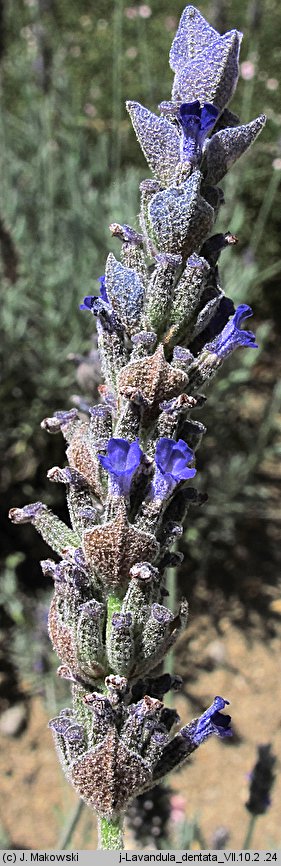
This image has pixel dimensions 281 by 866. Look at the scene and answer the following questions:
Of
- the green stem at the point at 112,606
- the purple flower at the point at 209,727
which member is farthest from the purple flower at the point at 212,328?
the purple flower at the point at 209,727

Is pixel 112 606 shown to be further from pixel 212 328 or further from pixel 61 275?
pixel 61 275

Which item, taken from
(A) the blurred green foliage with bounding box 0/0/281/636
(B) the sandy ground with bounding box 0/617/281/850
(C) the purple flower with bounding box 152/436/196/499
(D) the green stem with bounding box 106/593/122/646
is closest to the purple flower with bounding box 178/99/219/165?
(C) the purple flower with bounding box 152/436/196/499

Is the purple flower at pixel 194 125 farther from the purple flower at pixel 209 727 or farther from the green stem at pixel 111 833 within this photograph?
the green stem at pixel 111 833

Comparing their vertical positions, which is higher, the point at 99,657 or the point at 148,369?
the point at 148,369

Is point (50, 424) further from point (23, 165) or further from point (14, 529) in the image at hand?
point (23, 165)

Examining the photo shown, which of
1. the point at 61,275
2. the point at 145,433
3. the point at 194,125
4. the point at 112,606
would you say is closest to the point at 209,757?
the point at 61,275

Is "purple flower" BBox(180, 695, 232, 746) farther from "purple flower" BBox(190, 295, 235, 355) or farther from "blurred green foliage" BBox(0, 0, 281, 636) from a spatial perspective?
"blurred green foliage" BBox(0, 0, 281, 636)

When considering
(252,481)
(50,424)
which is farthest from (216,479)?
(50,424)
